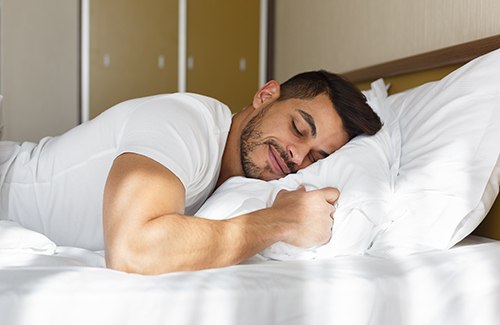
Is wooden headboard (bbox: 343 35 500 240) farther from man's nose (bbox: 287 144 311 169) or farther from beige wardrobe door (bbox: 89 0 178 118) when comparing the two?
beige wardrobe door (bbox: 89 0 178 118)

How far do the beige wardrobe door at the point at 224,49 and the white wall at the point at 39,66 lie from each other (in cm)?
73

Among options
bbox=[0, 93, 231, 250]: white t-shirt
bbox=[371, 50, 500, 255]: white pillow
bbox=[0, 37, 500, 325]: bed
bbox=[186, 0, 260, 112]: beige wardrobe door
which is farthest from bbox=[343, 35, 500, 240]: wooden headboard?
bbox=[186, 0, 260, 112]: beige wardrobe door

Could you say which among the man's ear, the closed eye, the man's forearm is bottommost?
the man's forearm

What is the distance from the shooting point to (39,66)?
366 centimetres

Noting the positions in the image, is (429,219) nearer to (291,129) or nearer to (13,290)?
(291,129)

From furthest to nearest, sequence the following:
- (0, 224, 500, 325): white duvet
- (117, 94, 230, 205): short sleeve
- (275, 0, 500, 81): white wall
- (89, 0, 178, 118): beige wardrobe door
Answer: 1. (89, 0, 178, 118): beige wardrobe door
2. (275, 0, 500, 81): white wall
3. (117, 94, 230, 205): short sleeve
4. (0, 224, 500, 325): white duvet

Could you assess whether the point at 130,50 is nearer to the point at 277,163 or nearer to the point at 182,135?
the point at 277,163

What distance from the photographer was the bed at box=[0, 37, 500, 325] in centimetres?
94

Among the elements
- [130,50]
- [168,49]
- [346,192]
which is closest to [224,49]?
[168,49]

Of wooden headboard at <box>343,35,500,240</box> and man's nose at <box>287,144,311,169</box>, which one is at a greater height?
wooden headboard at <box>343,35,500,240</box>

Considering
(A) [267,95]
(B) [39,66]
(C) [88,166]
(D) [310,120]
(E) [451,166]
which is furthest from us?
(B) [39,66]

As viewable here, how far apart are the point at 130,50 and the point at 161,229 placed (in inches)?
116

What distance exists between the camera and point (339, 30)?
2.71 metres

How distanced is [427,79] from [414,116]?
34 centimetres
